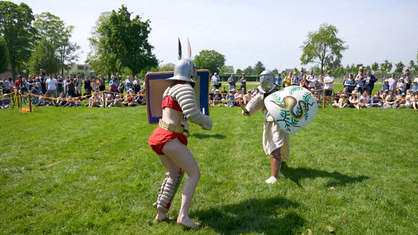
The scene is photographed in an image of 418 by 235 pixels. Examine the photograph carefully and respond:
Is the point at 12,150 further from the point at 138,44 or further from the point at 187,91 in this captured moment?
the point at 138,44

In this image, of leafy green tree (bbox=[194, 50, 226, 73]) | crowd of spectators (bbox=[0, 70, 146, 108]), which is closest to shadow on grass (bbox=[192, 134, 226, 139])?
crowd of spectators (bbox=[0, 70, 146, 108])

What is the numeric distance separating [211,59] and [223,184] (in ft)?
293

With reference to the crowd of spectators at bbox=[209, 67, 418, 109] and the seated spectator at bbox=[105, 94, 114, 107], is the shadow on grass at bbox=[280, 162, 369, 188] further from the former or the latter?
the seated spectator at bbox=[105, 94, 114, 107]

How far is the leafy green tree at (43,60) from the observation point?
154ft

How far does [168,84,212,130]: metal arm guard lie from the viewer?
3.26 m

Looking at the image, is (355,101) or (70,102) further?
(70,102)

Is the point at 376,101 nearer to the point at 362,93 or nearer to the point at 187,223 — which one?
the point at 362,93

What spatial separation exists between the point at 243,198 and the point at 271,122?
1.55 metres

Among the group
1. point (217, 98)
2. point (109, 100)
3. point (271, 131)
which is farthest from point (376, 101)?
point (109, 100)

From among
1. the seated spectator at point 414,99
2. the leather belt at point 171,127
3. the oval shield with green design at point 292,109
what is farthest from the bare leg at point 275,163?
the seated spectator at point 414,99

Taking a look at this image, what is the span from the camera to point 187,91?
332 centimetres

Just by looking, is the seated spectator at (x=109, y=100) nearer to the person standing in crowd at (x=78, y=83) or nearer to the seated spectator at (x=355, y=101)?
the person standing in crowd at (x=78, y=83)

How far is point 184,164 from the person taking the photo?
3506mm

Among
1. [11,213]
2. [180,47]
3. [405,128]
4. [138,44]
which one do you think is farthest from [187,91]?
[138,44]
